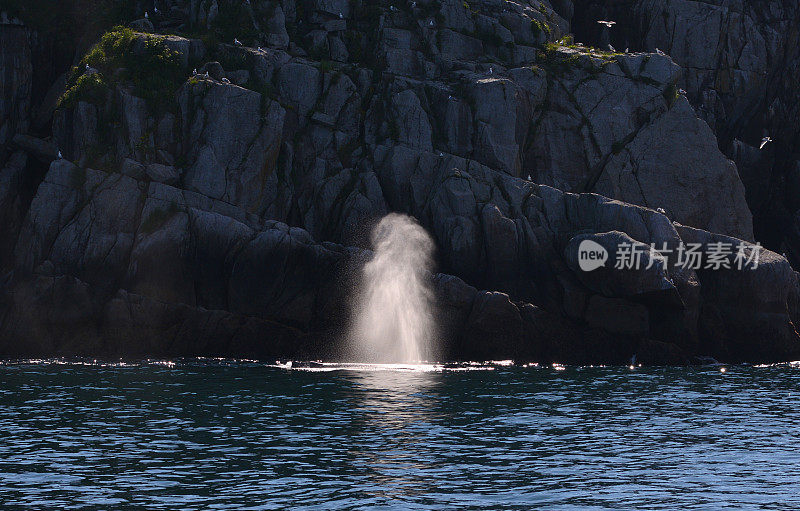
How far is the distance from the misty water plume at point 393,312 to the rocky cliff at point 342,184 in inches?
41.4

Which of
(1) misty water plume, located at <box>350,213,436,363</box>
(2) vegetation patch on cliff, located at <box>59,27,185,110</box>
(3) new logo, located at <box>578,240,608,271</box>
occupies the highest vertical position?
(2) vegetation patch on cliff, located at <box>59,27,185,110</box>

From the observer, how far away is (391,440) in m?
31.3

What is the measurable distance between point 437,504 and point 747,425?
54.5 feet

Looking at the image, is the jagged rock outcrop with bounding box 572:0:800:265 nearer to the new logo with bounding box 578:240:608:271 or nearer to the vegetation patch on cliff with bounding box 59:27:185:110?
the new logo with bounding box 578:240:608:271

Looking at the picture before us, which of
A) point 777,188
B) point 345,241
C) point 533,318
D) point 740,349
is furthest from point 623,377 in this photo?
point 777,188

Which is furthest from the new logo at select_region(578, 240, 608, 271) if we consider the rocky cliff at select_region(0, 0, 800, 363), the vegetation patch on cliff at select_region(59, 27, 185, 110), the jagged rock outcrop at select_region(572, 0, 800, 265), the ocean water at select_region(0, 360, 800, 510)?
the vegetation patch on cliff at select_region(59, 27, 185, 110)

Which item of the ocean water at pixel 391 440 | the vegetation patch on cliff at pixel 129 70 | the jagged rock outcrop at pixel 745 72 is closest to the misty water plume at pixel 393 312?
the ocean water at pixel 391 440

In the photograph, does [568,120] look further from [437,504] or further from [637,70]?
[437,504]

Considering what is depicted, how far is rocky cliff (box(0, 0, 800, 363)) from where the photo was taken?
5597 centimetres

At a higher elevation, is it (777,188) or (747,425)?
(777,188)

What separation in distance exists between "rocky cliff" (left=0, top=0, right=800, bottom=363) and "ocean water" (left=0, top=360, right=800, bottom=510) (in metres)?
6.69

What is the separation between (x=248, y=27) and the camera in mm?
69250

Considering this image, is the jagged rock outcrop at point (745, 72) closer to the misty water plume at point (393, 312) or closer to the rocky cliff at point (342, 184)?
the rocky cliff at point (342, 184)

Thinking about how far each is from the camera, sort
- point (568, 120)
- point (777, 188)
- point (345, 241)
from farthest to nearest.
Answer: point (777, 188), point (568, 120), point (345, 241)
